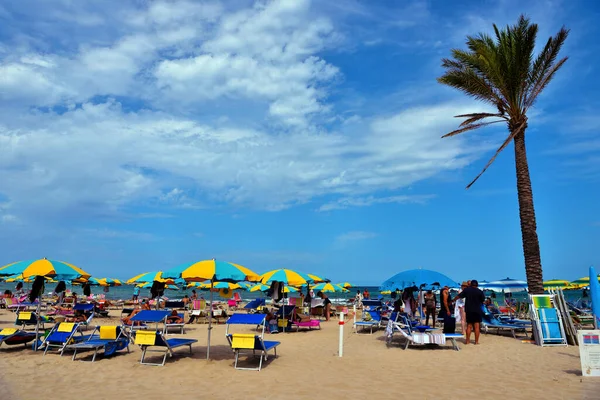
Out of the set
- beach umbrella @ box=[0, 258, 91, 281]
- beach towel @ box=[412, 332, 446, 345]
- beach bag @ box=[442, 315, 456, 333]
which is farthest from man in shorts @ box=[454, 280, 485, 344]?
beach umbrella @ box=[0, 258, 91, 281]

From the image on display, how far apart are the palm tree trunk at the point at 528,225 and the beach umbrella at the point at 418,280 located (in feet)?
6.85

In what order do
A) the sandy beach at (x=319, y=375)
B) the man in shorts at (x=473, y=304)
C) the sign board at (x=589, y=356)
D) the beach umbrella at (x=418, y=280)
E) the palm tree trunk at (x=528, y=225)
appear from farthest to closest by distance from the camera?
the beach umbrella at (x=418, y=280)
the palm tree trunk at (x=528, y=225)
the man in shorts at (x=473, y=304)
the sign board at (x=589, y=356)
the sandy beach at (x=319, y=375)

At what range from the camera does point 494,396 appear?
6.36 metres

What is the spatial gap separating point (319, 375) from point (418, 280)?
20.4 ft

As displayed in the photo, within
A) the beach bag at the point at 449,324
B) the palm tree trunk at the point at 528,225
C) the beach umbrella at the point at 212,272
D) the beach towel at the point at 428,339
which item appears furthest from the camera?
the palm tree trunk at the point at 528,225

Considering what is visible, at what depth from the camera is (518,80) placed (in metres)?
13.5

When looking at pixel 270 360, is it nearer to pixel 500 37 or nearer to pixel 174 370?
pixel 174 370

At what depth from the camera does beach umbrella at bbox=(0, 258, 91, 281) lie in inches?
376

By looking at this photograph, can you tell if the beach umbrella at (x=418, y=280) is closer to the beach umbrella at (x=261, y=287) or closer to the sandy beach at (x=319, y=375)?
the sandy beach at (x=319, y=375)

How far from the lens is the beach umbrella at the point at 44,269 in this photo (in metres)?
9.55

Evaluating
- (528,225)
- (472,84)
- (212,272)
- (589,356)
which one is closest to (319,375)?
(212,272)

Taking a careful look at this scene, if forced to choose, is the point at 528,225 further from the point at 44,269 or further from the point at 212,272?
the point at 44,269

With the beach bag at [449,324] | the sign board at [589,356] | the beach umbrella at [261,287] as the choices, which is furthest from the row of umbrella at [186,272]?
the beach umbrella at [261,287]

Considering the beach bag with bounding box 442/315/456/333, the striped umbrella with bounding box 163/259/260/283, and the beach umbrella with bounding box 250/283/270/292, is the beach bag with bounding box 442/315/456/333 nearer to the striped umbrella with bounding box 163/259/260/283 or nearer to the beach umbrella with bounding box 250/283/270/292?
→ the striped umbrella with bounding box 163/259/260/283
